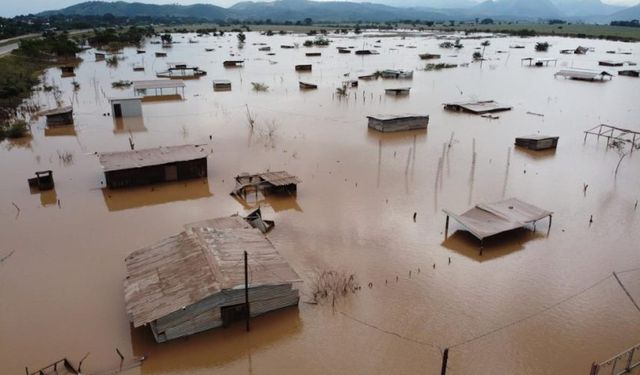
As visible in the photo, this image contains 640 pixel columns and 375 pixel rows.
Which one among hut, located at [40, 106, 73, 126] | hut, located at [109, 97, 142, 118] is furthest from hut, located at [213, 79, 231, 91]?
hut, located at [40, 106, 73, 126]

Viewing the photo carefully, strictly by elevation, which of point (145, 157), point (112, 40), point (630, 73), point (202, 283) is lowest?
point (202, 283)

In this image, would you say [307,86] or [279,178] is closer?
[279,178]

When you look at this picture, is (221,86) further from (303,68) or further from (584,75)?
(584,75)

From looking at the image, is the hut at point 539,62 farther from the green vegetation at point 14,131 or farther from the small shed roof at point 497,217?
the green vegetation at point 14,131

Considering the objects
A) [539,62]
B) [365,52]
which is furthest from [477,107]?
[365,52]

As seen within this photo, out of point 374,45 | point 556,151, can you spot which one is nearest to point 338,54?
point 374,45

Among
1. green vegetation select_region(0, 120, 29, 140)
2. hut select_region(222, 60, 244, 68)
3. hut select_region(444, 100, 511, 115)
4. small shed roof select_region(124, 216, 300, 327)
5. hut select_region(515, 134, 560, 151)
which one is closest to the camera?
small shed roof select_region(124, 216, 300, 327)

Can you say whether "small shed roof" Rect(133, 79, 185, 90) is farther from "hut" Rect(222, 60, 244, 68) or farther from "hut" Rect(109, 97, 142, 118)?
"hut" Rect(222, 60, 244, 68)
